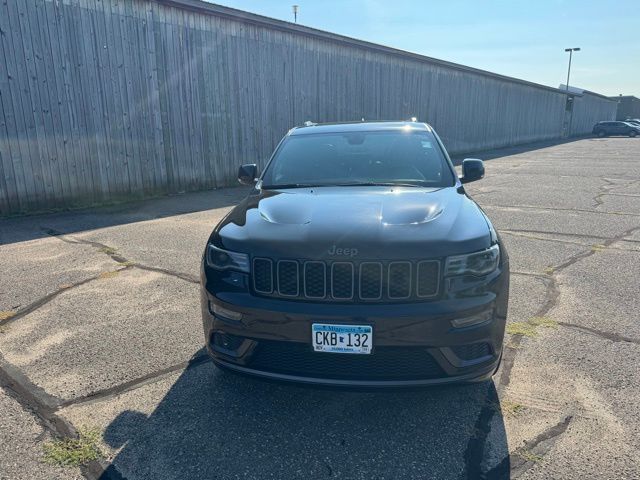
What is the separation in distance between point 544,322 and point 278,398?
2.44 m

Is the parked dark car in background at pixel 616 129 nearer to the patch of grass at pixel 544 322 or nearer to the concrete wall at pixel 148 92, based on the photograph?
the concrete wall at pixel 148 92

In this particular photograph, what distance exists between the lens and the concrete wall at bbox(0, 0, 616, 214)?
8.05 m

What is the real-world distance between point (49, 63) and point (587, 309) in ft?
31.0

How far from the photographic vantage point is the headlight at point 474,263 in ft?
7.58

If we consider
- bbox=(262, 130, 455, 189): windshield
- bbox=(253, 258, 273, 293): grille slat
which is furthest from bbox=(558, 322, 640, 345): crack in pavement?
bbox=(253, 258, 273, 293): grille slat

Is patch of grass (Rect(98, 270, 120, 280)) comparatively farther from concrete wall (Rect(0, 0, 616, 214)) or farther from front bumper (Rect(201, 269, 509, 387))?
concrete wall (Rect(0, 0, 616, 214))

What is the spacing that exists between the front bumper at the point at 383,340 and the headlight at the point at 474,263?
6 cm

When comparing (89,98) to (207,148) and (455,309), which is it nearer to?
(207,148)

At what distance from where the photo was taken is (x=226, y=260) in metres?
2.56

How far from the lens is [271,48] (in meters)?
12.2

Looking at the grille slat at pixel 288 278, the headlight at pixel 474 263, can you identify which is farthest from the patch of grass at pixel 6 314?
the headlight at pixel 474 263

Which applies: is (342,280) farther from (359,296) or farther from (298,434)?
(298,434)

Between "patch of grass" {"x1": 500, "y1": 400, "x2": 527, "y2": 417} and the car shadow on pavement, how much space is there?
0.05 m

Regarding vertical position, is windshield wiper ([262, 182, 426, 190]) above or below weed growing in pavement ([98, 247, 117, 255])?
above
